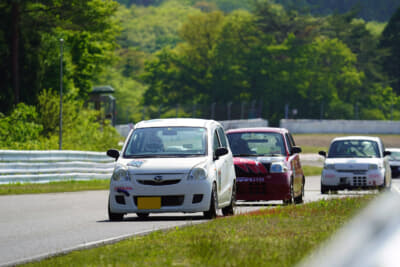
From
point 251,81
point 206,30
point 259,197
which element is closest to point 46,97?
point 259,197

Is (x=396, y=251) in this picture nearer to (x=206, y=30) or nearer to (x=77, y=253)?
(x=77, y=253)

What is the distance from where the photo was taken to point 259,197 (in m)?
18.1

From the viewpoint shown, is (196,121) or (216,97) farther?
(216,97)

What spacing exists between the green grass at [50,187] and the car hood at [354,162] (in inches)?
309

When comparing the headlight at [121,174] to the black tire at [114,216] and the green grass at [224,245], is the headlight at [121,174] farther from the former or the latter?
the green grass at [224,245]

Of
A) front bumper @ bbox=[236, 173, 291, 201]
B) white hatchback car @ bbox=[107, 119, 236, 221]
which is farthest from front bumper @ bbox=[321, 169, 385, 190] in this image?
white hatchback car @ bbox=[107, 119, 236, 221]

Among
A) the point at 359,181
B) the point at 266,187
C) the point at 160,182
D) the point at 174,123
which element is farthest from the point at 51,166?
the point at 160,182

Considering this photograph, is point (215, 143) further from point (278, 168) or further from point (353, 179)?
point (353, 179)

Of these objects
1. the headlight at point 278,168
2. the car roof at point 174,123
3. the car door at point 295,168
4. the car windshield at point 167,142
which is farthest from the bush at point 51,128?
the car windshield at point 167,142

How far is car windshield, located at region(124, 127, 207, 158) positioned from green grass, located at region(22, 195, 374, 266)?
2.38m

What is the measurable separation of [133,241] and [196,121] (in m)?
5.51

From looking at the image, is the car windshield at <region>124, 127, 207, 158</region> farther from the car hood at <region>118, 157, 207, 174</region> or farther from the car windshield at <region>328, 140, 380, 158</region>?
the car windshield at <region>328, 140, 380, 158</region>

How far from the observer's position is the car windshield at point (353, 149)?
23812 mm

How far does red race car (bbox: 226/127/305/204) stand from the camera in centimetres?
1794
